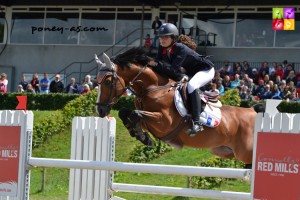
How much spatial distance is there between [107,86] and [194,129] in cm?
112

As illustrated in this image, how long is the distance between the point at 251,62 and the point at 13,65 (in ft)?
30.9

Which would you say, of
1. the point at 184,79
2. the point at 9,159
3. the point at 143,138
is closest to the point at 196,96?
the point at 184,79

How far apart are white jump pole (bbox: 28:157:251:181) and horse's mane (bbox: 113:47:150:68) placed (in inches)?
71.8

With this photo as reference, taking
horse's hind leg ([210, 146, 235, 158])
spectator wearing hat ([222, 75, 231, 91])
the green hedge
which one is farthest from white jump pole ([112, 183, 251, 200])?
spectator wearing hat ([222, 75, 231, 91])

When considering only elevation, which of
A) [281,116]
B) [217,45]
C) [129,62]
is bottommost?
[281,116]

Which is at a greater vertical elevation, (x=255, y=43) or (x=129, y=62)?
(x=255, y=43)

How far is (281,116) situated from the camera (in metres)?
5.90

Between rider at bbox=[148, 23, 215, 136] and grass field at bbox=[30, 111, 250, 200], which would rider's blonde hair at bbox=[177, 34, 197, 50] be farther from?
grass field at bbox=[30, 111, 250, 200]

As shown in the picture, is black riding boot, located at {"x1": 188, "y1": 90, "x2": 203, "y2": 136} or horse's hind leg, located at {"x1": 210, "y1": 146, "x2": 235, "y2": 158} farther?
horse's hind leg, located at {"x1": 210, "y1": 146, "x2": 235, "y2": 158}

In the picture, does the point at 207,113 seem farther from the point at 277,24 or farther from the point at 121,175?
the point at 277,24

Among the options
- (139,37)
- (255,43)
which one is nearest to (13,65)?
(139,37)

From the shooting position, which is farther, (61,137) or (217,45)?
(217,45)

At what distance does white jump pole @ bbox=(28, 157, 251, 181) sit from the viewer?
20.2 ft

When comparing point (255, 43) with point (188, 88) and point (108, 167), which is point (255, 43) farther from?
point (108, 167)
